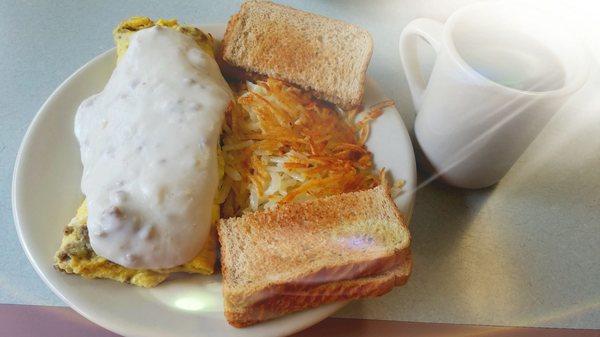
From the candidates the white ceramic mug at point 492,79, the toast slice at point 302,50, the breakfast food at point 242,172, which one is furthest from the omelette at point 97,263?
the white ceramic mug at point 492,79

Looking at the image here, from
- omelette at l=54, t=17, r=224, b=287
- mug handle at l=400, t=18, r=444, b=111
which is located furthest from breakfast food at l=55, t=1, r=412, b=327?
mug handle at l=400, t=18, r=444, b=111

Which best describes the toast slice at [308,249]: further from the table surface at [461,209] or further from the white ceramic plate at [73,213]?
the table surface at [461,209]

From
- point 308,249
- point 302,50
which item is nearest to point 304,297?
point 308,249

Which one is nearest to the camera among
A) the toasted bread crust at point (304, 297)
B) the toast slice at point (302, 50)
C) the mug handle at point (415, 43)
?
the toasted bread crust at point (304, 297)

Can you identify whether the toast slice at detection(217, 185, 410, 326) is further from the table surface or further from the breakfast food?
the table surface

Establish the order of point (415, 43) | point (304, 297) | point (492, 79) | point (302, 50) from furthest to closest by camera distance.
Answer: point (302, 50) → point (415, 43) → point (492, 79) → point (304, 297)

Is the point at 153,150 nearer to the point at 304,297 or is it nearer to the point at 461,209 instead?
the point at 304,297
